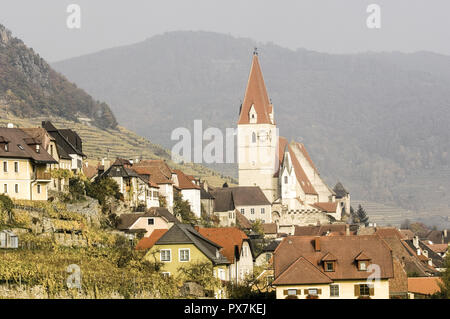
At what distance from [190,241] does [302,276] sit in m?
6.29

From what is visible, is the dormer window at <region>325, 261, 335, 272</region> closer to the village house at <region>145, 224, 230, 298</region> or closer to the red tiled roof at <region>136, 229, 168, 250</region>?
the village house at <region>145, 224, 230, 298</region>

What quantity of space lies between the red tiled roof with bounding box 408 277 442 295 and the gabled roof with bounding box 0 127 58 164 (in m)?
22.1

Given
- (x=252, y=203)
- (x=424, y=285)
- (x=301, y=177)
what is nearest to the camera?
(x=424, y=285)

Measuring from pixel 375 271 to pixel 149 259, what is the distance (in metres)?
11.5

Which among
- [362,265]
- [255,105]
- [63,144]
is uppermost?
[255,105]

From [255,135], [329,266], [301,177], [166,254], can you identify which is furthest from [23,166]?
[301,177]

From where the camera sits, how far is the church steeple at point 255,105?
140 m

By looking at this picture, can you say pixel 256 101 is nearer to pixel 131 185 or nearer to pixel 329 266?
pixel 131 185

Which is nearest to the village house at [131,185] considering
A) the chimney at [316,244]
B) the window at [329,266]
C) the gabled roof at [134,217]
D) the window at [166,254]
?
the gabled roof at [134,217]

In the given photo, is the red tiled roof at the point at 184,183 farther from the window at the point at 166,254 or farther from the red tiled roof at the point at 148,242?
the window at the point at 166,254

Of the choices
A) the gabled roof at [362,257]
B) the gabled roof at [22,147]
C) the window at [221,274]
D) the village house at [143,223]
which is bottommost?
the window at [221,274]

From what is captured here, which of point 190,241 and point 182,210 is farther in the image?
point 182,210

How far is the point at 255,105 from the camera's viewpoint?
140m
